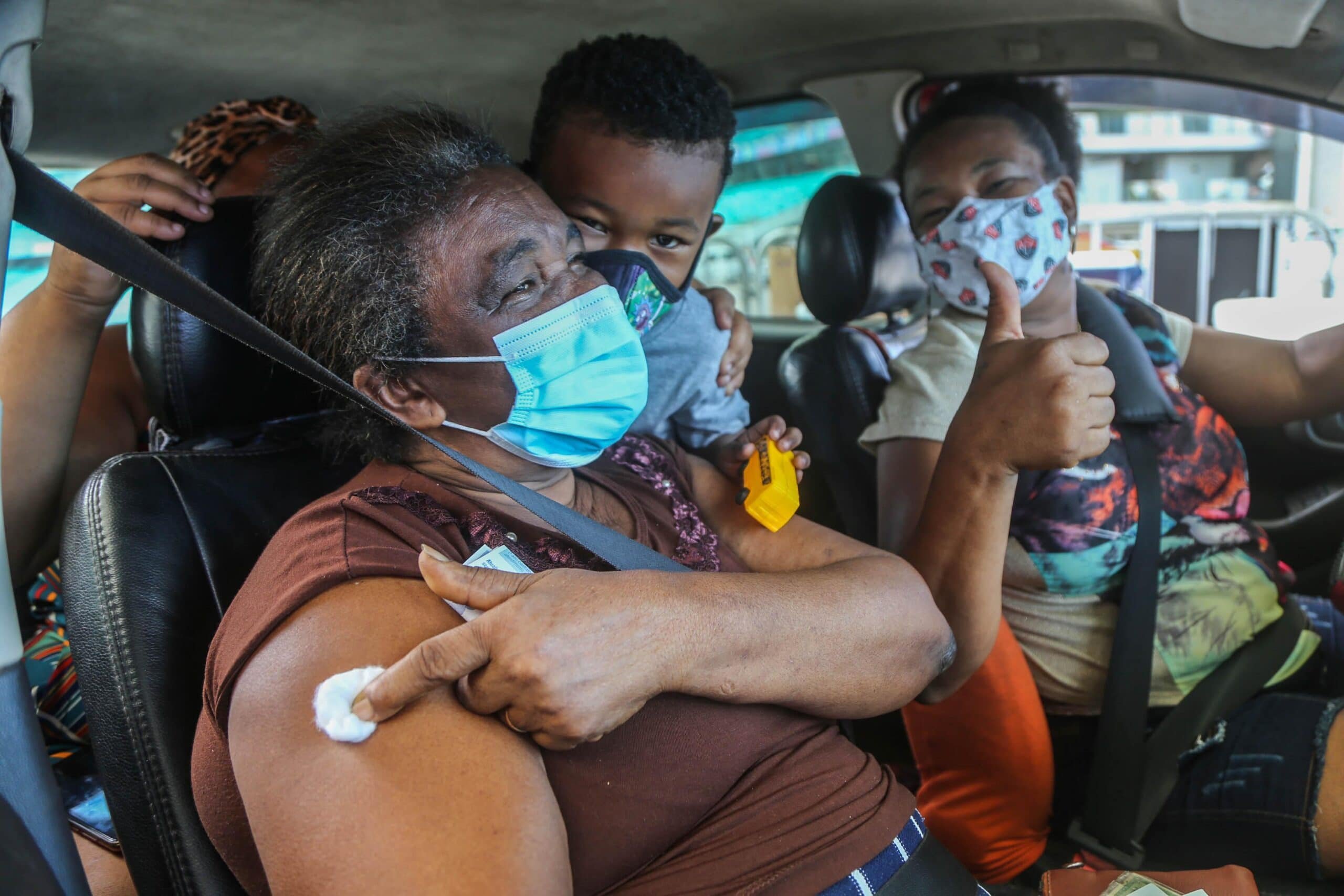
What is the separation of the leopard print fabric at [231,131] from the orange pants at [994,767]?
63.8 inches

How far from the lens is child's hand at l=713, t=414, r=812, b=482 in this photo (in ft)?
5.52

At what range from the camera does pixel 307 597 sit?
1.12 meters

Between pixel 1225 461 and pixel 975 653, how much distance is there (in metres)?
0.82

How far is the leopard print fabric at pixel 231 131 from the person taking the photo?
1997 millimetres

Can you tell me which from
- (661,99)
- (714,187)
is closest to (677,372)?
(714,187)

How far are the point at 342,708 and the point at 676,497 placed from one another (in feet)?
2.40

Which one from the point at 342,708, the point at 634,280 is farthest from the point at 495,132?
the point at 342,708

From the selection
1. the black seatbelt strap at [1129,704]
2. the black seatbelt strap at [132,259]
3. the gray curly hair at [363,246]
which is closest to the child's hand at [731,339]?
the gray curly hair at [363,246]

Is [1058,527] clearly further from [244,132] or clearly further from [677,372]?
[244,132]

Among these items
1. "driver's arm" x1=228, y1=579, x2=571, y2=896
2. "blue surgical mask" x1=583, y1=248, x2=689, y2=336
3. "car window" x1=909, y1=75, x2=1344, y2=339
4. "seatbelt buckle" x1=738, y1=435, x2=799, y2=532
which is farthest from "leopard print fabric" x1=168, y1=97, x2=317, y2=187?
"car window" x1=909, y1=75, x2=1344, y2=339

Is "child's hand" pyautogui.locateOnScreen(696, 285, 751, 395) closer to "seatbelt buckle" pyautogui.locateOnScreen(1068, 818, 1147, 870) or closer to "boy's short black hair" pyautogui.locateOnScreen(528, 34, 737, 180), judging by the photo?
"boy's short black hair" pyautogui.locateOnScreen(528, 34, 737, 180)

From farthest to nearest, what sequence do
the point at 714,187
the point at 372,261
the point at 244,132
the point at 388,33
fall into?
the point at 388,33 → the point at 244,132 → the point at 714,187 → the point at 372,261

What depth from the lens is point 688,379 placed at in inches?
76.1

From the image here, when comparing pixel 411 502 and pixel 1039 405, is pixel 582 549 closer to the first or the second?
pixel 411 502
